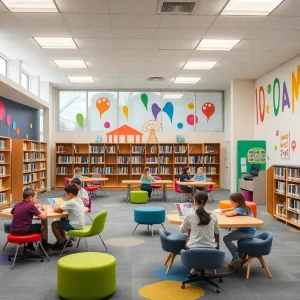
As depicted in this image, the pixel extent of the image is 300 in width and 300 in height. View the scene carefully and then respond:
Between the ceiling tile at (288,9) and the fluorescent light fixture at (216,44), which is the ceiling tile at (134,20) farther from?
the ceiling tile at (288,9)

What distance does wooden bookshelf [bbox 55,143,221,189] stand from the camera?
14.8 metres

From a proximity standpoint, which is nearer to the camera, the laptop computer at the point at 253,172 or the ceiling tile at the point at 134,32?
the ceiling tile at the point at 134,32

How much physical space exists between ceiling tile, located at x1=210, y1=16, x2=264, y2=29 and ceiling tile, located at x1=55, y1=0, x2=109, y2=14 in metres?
2.19

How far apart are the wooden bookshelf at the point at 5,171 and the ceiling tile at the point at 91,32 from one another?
3.81m

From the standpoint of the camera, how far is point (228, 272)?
475 centimetres

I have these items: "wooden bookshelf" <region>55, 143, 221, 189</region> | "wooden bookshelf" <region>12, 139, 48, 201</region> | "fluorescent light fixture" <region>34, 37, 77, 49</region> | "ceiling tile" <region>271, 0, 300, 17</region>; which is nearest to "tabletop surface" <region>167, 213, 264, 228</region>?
"ceiling tile" <region>271, 0, 300, 17</region>

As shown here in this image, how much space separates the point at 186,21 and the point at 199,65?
3.87 m

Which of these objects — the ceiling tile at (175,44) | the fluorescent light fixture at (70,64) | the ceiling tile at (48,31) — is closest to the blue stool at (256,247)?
the ceiling tile at (175,44)

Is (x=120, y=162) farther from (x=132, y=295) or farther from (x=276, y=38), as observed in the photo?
(x=132, y=295)

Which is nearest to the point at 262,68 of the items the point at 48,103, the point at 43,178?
the point at 48,103

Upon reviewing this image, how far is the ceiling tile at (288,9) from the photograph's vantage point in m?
6.32

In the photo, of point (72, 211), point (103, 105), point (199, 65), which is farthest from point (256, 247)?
point (103, 105)

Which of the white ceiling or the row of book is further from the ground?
the white ceiling

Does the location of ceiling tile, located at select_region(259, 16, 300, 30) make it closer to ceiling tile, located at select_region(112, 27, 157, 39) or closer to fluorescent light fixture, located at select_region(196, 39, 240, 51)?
fluorescent light fixture, located at select_region(196, 39, 240, 51)
